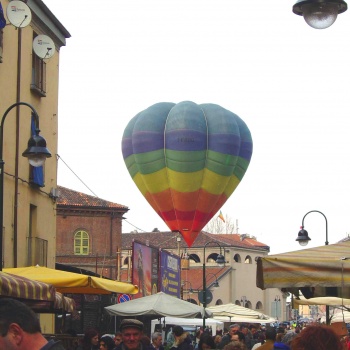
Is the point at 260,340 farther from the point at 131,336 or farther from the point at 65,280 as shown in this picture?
the point at 131,336

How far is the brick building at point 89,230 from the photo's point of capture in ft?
207

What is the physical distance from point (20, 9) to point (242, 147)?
41.6ft

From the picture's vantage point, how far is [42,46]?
94.3ft

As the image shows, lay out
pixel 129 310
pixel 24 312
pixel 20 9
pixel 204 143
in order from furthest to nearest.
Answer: pixel 204 143 → pixel 20 9 → pixel 129 310 → pixel 24 312

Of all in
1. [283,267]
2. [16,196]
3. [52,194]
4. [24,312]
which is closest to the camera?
[24,312]

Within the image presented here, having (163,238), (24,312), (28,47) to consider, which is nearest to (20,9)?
(28,47)

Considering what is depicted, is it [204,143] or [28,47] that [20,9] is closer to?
[28,47]

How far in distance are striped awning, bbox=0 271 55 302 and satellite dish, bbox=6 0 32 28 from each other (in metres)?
13.6

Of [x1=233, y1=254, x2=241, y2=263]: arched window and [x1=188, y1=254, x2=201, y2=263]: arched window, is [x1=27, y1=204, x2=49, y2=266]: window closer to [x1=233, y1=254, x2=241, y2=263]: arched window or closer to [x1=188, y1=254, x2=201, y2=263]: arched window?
[x1=188, y1=254, x2=201, y2=263]: arched window

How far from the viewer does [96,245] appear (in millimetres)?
63688

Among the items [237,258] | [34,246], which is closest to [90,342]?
[34,246]

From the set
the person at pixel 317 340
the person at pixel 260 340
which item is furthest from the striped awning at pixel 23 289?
the person at pixel 317 340

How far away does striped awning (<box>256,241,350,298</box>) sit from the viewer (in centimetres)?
1039

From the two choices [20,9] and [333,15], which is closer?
[333,15]
